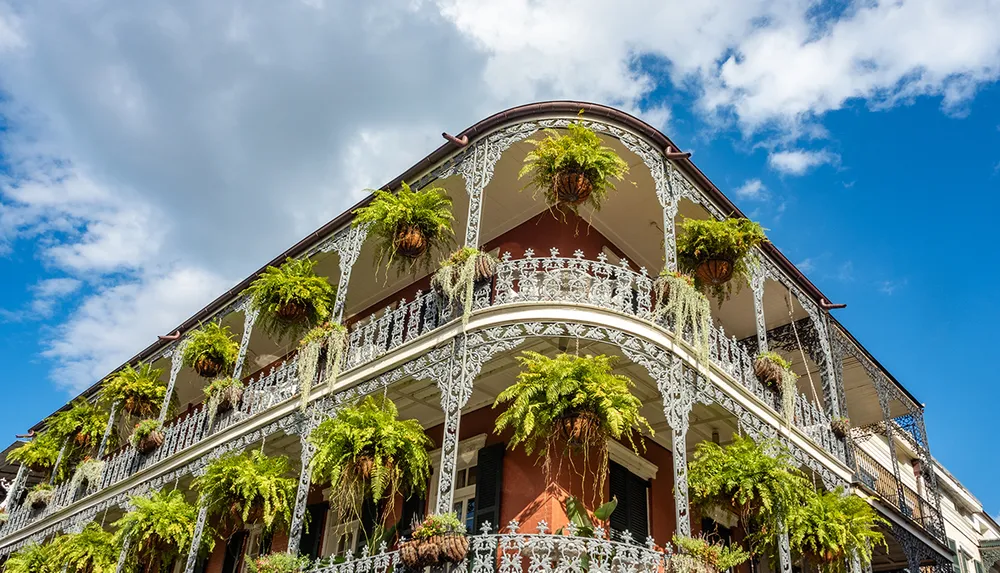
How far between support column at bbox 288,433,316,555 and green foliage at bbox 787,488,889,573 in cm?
616

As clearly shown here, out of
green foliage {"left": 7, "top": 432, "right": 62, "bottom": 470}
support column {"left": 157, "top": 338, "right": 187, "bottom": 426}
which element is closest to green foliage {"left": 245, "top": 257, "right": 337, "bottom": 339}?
support column {"left": 157, "top": 338, "right": 187, "bottom": 426}

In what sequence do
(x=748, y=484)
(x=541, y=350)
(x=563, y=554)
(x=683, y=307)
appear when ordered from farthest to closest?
1. (x=541, y=350)
2. (x=683, y=307)
3. (x=748, y=484)
4. (x=563, y=554)

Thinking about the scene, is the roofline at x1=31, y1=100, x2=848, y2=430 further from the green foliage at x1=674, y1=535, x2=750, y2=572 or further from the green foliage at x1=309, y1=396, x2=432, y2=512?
the green foliage at x1=674, y1=535, x2=750, y2=572

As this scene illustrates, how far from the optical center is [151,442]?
14.7m

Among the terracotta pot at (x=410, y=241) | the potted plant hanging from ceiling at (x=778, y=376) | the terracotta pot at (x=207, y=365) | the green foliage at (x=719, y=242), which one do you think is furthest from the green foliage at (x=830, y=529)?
the terracotta pot at (x=207, y=365)

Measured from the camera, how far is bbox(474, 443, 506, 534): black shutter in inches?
388

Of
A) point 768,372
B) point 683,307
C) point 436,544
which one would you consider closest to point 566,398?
point 436,544

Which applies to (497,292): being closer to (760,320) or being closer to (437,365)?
(437,365)

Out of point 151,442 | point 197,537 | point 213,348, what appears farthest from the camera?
point 151,442

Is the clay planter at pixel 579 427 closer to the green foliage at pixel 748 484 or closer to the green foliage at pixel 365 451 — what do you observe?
the green foliage at pixel 748 484

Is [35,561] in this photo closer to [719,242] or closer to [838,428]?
[719,242]

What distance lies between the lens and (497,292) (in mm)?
9750

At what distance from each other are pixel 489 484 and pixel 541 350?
6.26 feet

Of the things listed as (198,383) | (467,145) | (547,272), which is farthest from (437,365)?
(198,383)
